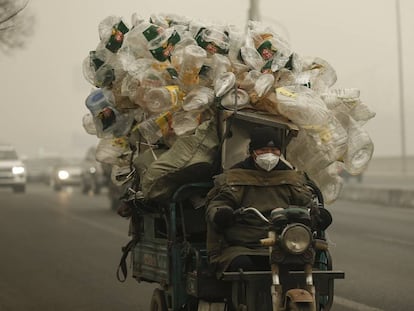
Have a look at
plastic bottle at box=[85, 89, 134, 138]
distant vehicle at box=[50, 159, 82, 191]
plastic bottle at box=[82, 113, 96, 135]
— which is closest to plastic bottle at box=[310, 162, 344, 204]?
plastic bottle at box=[85, 89, 134, 138]

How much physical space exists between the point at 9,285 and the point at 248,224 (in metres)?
6.04

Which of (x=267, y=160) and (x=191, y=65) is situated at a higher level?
(x=191, y=65)

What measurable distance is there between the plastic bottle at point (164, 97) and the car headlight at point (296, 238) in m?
1.95

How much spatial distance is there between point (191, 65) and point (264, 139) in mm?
1325

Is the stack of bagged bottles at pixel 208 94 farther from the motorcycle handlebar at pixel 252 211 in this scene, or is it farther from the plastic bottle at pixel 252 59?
the motorcycle handlebar at pixel 252 211

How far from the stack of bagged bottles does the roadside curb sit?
18662 millimetres

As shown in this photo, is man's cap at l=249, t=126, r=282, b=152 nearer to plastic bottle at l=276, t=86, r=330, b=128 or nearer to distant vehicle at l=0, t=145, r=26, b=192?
plastic bottle at l=276, t=86, r=330, b=128

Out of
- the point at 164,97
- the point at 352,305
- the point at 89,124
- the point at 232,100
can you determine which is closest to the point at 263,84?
the point at 232,100

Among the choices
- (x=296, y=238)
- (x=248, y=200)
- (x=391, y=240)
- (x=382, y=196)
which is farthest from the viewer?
(x=382, y=196)

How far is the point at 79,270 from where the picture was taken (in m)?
13.7

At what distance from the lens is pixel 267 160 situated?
22.7ft

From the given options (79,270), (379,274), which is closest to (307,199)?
(379,274)

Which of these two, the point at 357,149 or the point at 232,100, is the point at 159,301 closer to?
the point at 232,100

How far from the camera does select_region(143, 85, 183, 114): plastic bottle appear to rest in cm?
806
